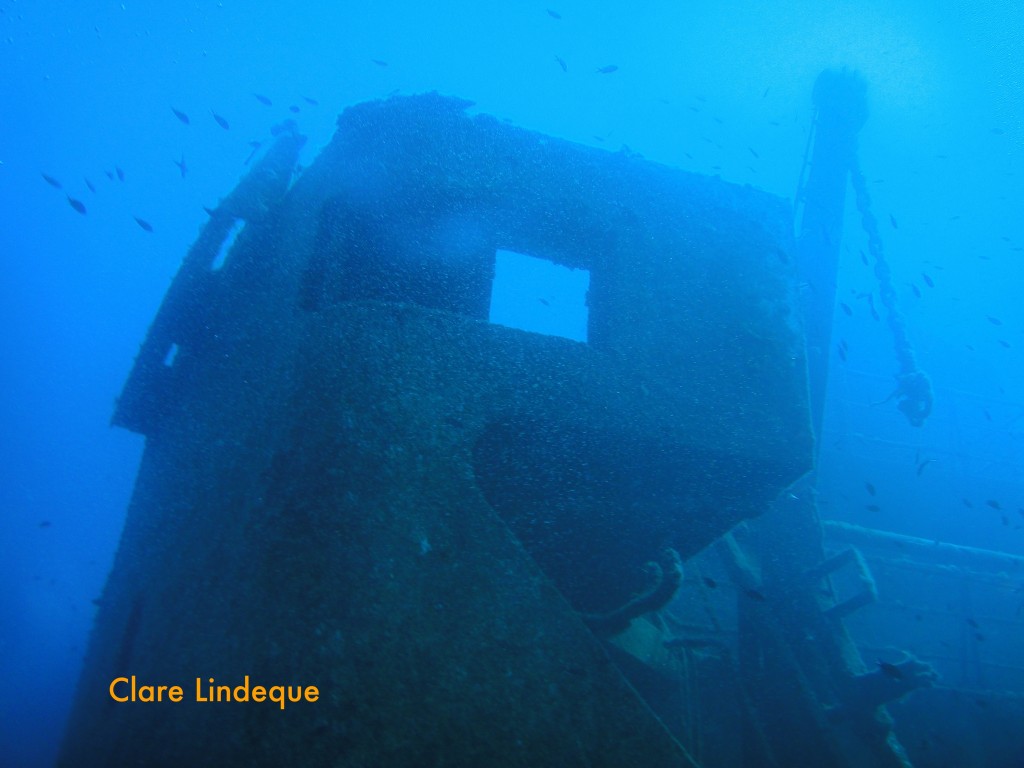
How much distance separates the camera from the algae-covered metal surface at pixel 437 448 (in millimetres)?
2484

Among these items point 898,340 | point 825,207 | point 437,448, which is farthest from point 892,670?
point 898,340

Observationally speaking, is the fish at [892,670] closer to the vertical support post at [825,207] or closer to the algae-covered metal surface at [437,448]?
the algae-covered metal surface at [437,448]

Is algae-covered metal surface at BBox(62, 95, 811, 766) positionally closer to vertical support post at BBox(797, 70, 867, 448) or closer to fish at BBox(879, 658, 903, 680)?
fish at BBox(879, 658, 903, 680)

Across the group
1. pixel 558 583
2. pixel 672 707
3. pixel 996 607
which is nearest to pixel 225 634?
pixel 558 583

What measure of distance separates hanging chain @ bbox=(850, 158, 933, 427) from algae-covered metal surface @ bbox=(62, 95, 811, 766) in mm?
6588

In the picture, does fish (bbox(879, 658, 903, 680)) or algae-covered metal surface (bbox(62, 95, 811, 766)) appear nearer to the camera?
algae-covered metal surface (bbox(62, 95, 811, 766))

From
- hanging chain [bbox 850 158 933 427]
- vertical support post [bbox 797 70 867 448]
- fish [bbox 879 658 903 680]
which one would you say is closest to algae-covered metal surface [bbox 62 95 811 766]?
fish [bbox 879 658 903 680]

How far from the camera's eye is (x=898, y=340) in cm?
1134

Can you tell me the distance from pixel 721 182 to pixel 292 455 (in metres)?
4.38

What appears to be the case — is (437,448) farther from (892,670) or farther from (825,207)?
(825,207)

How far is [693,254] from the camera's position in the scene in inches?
181

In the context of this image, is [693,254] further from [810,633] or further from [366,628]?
[810,633]

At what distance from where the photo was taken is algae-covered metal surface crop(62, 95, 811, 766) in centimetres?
248

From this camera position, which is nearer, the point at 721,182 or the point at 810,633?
the point at 721,182
